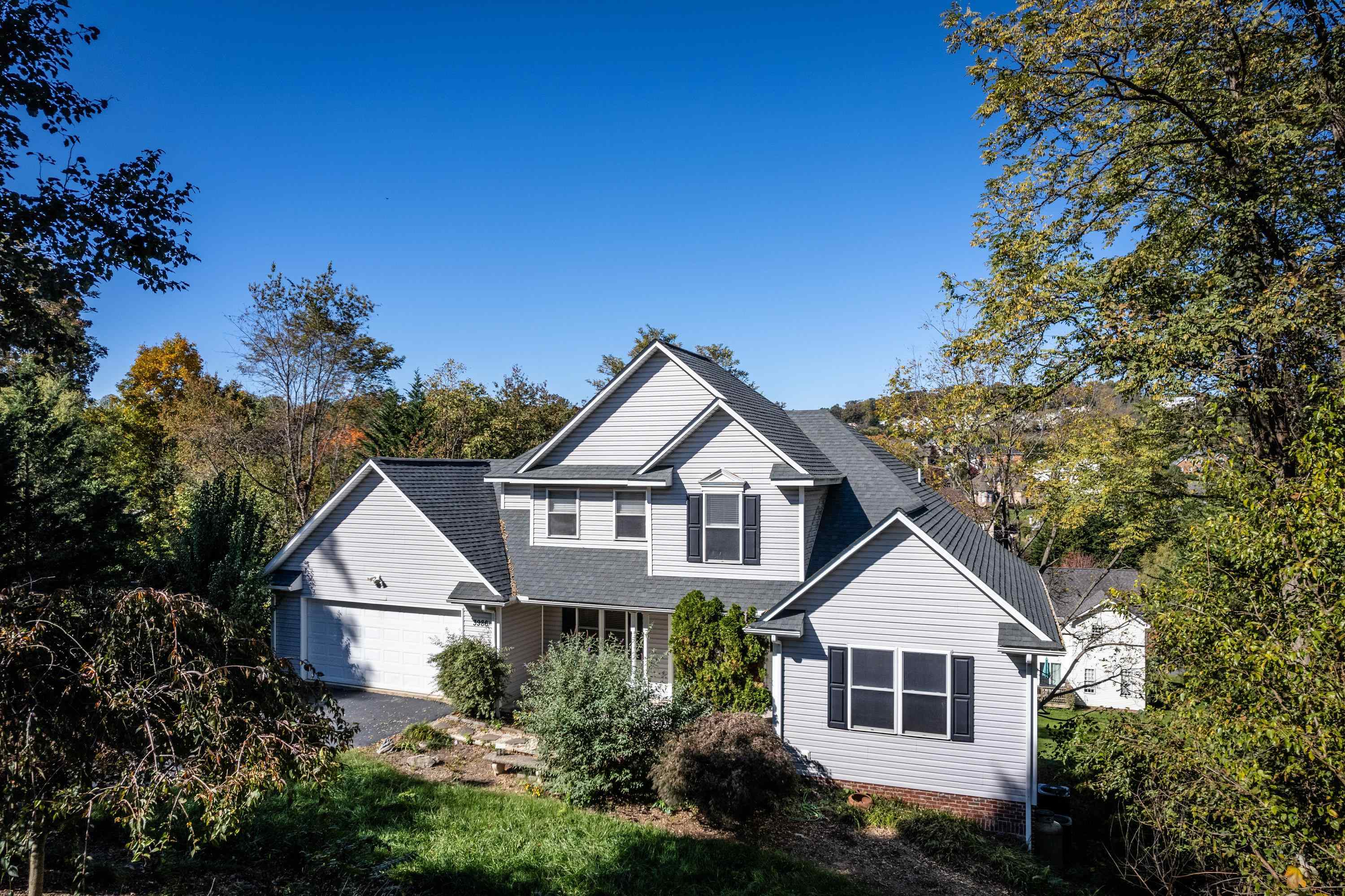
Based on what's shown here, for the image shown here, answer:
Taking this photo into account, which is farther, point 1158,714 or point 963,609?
point 963,609

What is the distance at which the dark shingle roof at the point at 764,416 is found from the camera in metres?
16.0

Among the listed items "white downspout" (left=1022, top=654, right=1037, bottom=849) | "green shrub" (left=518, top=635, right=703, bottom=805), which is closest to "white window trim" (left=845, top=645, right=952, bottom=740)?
"white downspout" (left=1022, top=654, right=1037, bottom=849)

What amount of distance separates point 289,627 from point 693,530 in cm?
1157

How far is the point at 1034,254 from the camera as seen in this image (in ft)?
44.1

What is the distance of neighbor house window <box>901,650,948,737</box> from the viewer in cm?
1257

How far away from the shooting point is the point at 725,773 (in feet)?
36.5

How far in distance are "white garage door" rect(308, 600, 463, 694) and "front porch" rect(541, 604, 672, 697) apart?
259 centimetres

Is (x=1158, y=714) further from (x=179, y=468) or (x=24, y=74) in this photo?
(x=179, y=468)

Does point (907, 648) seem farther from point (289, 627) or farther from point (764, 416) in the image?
→ point (289, 627)

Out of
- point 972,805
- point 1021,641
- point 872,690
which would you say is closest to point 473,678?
point 872,690

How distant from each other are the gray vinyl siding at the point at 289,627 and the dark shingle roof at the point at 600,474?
6.52 m

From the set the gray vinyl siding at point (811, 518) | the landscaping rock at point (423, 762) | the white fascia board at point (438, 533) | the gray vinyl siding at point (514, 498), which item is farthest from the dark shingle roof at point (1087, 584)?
the landscaping rock at point (423, 762)

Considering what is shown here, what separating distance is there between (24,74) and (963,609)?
1754 centimetres

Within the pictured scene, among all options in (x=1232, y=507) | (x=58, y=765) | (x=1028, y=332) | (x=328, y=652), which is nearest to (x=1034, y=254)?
(x=1028, y=332)
